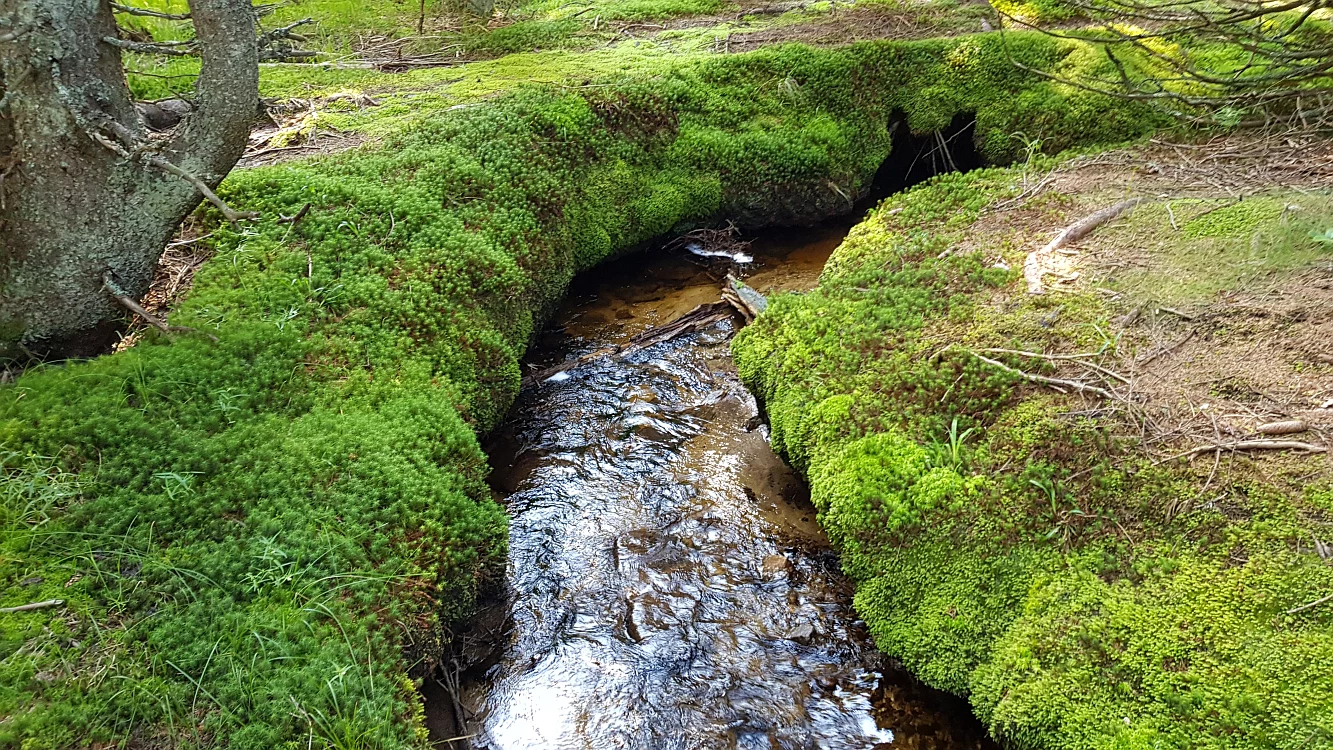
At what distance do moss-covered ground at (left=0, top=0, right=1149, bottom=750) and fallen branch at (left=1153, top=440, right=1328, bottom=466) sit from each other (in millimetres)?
4068

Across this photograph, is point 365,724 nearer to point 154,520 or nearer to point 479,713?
point 479,713

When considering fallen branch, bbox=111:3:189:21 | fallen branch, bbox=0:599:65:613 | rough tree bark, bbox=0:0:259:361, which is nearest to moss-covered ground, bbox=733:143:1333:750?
fallen branch, bbox=0:599:65:613

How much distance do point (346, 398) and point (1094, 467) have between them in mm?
4608

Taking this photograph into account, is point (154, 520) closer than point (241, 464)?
Yes

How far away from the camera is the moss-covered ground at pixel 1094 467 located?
3.37m

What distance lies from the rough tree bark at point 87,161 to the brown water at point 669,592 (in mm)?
2896

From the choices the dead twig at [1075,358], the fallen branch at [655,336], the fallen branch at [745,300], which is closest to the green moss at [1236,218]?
the dead twig at [1075,358]

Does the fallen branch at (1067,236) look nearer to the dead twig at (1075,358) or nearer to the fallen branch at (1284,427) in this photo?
the dead twig at (1075,358)

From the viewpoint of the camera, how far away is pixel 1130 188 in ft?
21.5

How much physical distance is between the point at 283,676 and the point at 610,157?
6.33 m

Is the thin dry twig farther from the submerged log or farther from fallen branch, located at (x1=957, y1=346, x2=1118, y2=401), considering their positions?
the submerged log

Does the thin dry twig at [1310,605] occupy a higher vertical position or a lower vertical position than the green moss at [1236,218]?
lower

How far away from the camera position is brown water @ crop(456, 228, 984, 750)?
13.6ft

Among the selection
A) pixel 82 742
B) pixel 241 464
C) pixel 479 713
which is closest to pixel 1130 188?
pixel 479 713
